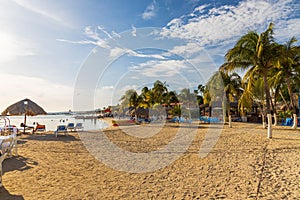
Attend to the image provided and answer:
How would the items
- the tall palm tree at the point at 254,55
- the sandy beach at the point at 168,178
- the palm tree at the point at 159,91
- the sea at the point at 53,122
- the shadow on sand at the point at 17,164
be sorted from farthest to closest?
the palm tree at the point at 159,91, the sea at the point at 53,122, the tall palm tree at the point at 254,55, the shadow on sand at the point at 17,164, the sandy beach at the point at 168,178

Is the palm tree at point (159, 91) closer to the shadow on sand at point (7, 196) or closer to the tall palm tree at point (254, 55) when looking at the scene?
the tall palm tree at point (254, 55)

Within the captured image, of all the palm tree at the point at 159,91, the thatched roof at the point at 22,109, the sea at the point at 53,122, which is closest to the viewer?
the thatched roof at the point at 22,109

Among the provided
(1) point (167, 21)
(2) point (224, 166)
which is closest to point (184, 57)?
(1) point (167, 21)

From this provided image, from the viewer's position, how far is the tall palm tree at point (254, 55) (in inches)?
408

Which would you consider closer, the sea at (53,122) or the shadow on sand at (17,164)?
the shadow on sand at (17,164)

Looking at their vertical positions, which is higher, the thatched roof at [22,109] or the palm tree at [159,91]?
the palm tree at [159,91]

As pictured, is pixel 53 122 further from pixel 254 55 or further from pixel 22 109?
pixel 254 55

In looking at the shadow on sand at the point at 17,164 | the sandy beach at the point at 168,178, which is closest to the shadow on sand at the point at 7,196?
the sandy beach at the point at 168,178

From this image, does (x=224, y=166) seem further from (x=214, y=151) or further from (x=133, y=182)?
(x=133, y=182)

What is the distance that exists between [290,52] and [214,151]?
677cm

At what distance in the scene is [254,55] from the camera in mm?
10727

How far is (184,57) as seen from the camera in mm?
17438

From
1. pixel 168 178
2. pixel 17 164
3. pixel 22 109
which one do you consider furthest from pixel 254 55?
pixel 22 109

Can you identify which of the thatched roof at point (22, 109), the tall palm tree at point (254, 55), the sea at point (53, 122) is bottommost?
the sea at point (53, 122)
